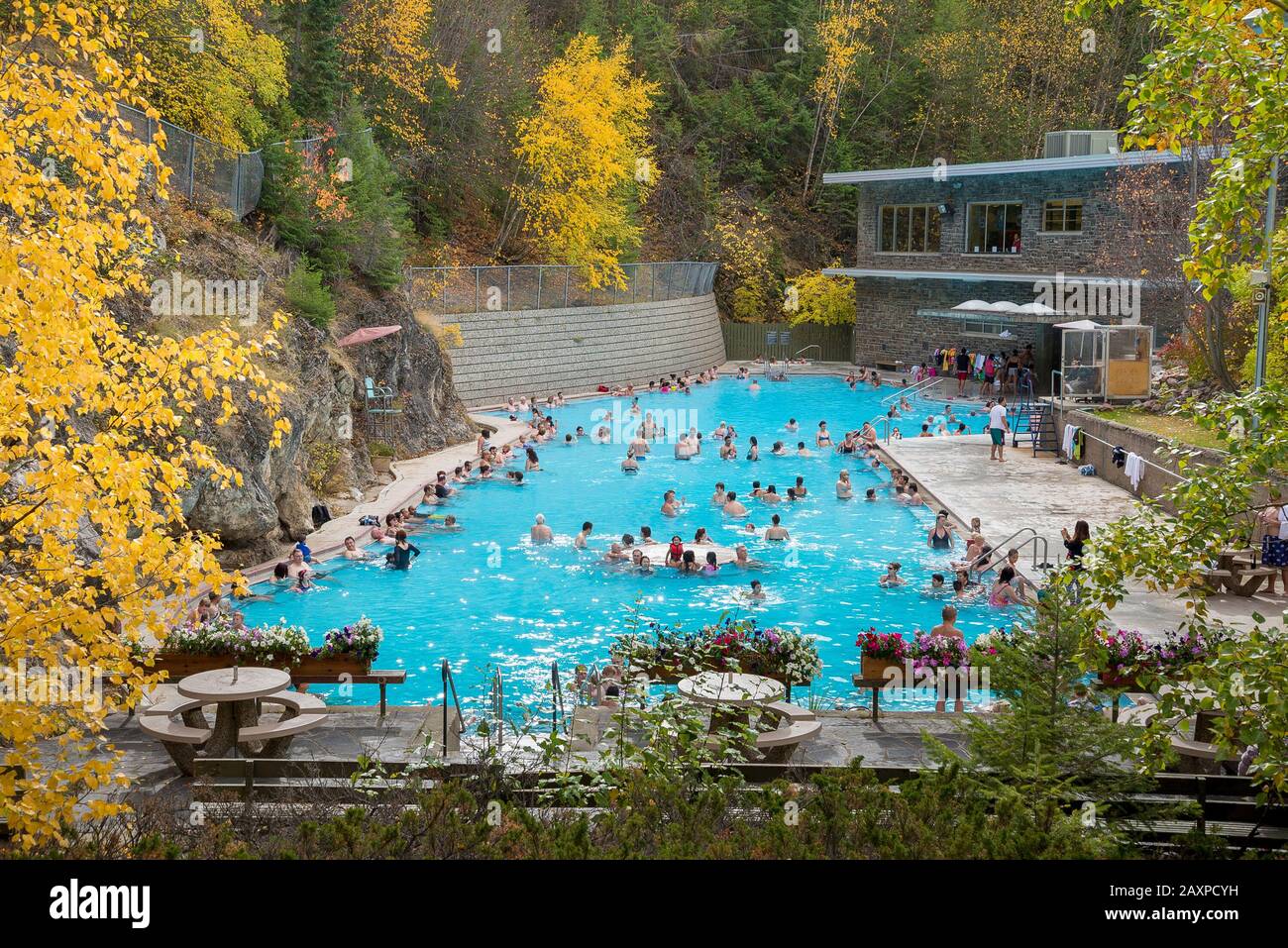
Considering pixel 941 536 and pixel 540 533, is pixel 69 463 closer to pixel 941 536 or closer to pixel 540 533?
pixel 540 533

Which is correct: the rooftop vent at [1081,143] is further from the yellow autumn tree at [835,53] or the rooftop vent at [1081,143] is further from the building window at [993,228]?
the yellow autumn tree at [835,53]

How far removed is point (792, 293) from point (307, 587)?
37.3m

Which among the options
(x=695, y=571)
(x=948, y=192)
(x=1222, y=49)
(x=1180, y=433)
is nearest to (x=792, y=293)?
(x=948, y=192)

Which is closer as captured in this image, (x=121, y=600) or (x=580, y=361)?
(x=121, y=600)

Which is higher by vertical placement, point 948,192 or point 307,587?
point 948,192

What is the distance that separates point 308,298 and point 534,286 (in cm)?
1772

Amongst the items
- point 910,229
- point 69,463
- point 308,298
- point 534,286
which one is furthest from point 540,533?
point 910,229

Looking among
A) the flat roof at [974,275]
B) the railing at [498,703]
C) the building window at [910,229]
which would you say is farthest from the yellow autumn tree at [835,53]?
the railing at [498,703]

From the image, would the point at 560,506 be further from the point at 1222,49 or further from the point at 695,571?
the point at 1222,49

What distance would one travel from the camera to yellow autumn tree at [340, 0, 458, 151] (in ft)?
129

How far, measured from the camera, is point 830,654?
18.5 m

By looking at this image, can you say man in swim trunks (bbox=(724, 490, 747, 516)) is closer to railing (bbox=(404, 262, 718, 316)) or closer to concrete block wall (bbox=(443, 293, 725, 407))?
railing (bbox=(404, 262, 718, 316))

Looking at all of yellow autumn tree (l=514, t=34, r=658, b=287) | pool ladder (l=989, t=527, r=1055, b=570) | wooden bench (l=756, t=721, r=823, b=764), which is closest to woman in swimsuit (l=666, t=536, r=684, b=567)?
pool ladder (l=989, t=527, r=1055, b=570)

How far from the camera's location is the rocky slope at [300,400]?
797 inches
